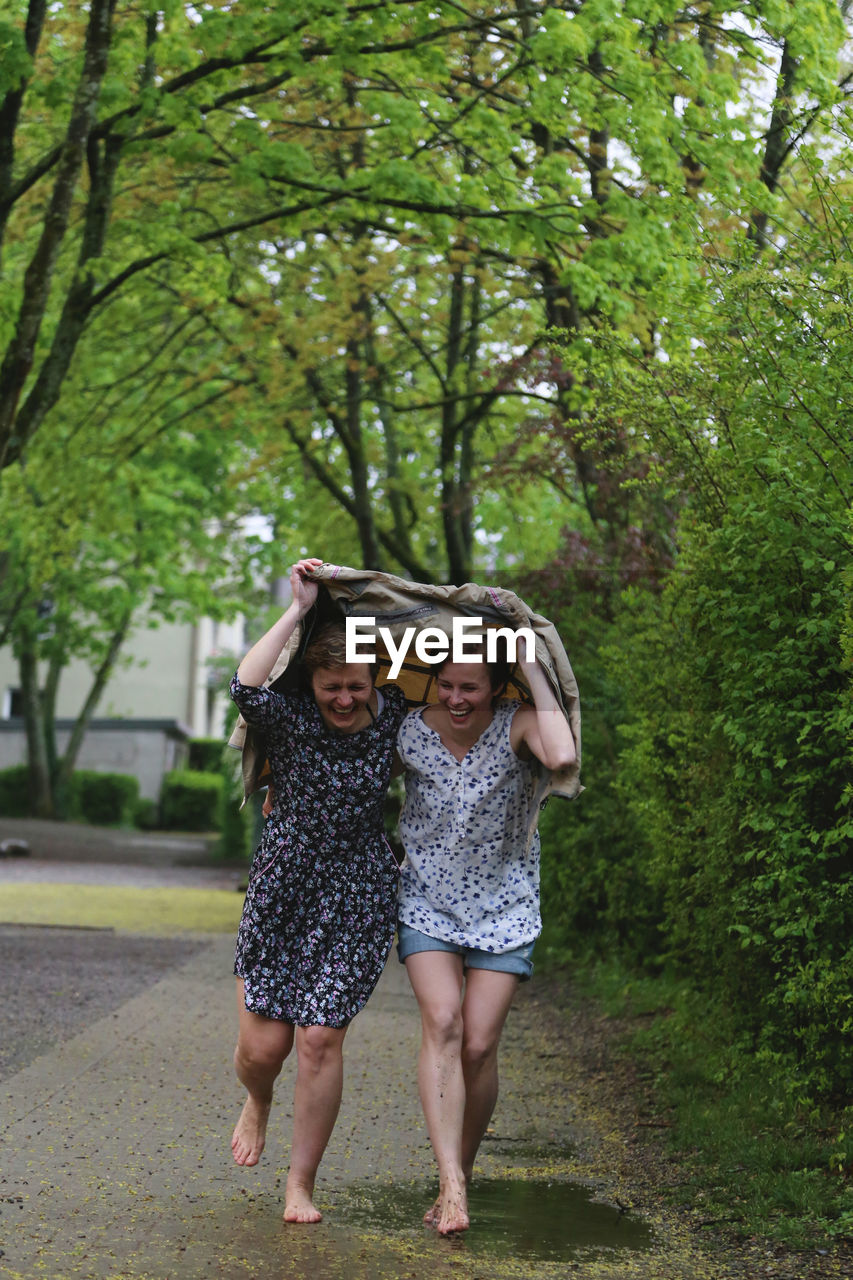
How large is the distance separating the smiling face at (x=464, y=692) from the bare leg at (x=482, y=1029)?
789 millimetres

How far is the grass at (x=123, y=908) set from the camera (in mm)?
16203

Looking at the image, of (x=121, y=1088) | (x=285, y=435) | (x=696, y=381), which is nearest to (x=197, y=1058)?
(x=121, y=1088)

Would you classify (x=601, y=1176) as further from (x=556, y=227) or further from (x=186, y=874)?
(x=186, y=874)

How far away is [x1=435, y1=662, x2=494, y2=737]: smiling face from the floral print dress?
→ 312 mm

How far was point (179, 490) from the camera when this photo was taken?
30281 millimetres

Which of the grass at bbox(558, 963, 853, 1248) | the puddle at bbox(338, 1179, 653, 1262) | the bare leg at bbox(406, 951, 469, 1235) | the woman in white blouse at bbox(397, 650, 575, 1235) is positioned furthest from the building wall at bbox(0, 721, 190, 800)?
the bare leg at bbox(406, 951, 469, 1235)

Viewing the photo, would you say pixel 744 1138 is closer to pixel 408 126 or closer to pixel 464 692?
pixel 464 692

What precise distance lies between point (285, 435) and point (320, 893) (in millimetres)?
15768

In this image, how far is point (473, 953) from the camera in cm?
504

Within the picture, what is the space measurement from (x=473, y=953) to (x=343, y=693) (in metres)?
0.92

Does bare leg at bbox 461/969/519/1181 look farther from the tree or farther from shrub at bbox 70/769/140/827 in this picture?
shrub at bbox 70/769/140/827

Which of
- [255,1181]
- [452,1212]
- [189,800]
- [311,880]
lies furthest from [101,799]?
[452,1212]

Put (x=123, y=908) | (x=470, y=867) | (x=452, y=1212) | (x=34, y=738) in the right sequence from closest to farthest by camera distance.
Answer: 1. (x=452, y=1212)
2. (x=470, y=867)
3. (x=123, y=908)
4. (x=34, y=738)

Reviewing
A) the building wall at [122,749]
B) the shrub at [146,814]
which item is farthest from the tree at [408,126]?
the building wall at [122,749]
